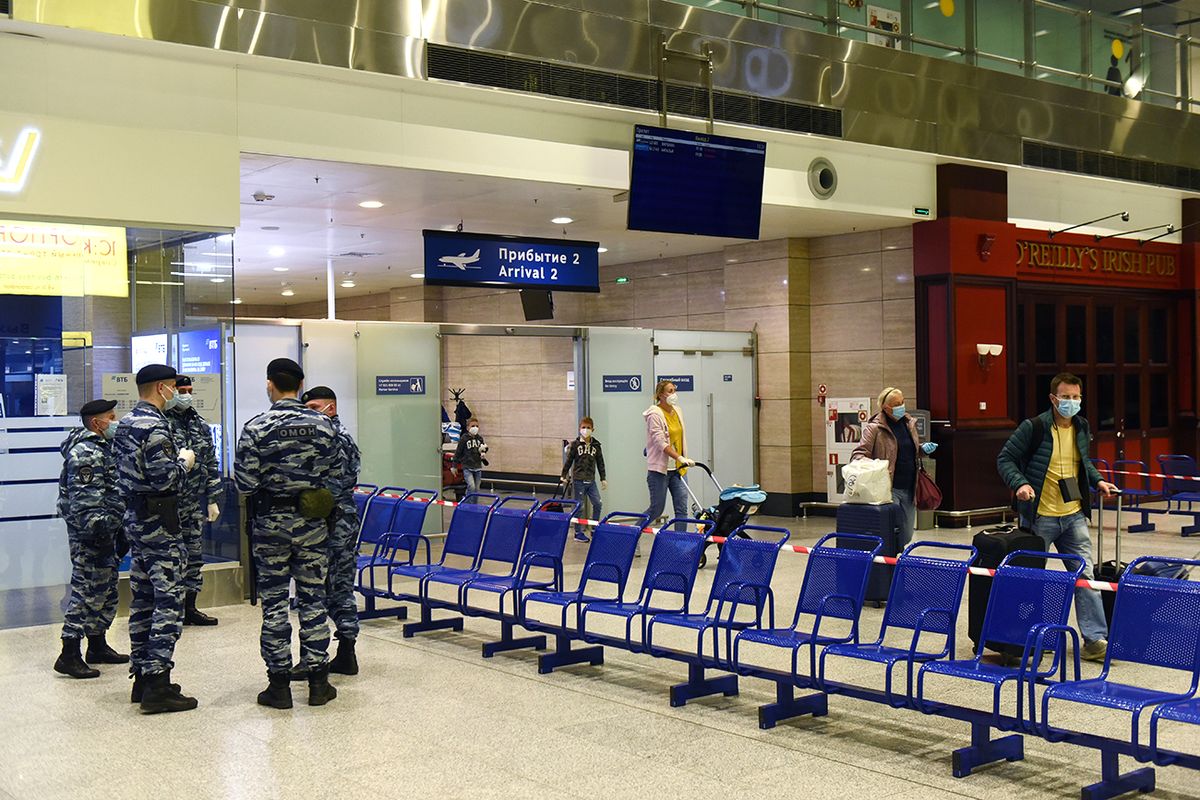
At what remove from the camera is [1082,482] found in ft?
25.1

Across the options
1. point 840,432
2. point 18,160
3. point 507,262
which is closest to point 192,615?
point 18,160

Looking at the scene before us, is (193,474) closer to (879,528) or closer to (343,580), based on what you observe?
(343,580)

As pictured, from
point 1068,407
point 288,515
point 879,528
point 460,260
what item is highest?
point 460,260

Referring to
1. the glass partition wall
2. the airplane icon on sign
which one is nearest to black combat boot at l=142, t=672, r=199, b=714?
the glass partition wall

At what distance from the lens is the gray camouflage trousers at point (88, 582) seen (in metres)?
7.58

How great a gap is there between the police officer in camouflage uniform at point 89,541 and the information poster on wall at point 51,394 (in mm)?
1800

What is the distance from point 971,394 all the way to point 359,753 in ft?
35.1

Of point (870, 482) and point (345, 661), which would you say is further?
point (870, 482)

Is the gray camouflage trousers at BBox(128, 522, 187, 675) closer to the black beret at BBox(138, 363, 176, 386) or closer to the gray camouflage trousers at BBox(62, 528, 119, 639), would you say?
the black beret at BBox(138, 363, 176, 386)

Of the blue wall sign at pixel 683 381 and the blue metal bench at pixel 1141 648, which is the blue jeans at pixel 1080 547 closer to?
the blue metal bench at pixel 1141 648

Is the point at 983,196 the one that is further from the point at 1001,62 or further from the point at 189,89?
the point at 189,89

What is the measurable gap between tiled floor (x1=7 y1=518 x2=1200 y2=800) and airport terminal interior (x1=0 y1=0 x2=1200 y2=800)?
3 centimetres

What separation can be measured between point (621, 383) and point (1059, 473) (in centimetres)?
786

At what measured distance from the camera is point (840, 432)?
1519 cm
